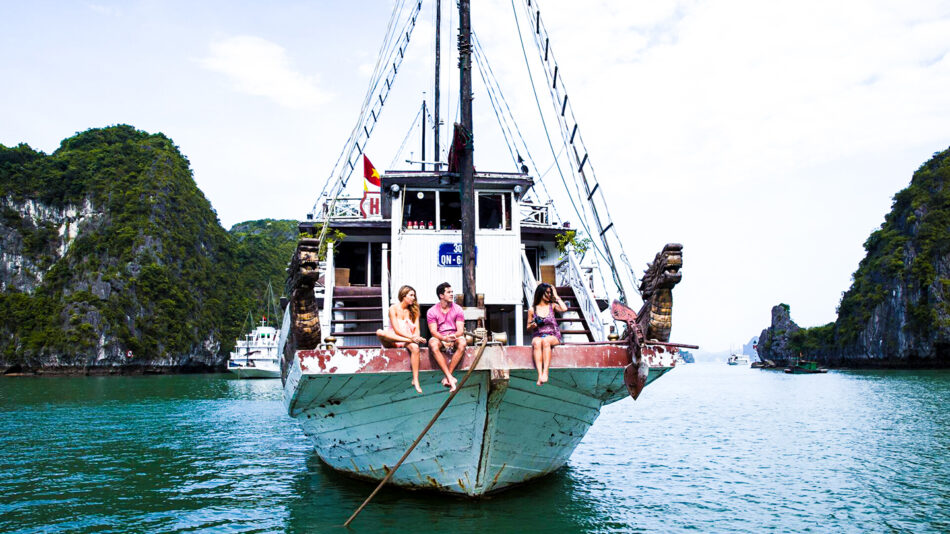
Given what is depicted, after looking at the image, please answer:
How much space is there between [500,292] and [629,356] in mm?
4006

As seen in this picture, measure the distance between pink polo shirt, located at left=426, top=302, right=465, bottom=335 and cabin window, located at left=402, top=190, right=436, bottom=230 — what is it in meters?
4.59

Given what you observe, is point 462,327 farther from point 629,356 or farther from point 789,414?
point 789,414

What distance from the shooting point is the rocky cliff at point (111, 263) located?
6488cm

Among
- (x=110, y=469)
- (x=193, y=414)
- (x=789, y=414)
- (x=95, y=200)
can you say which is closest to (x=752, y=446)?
(x=789, y=414)

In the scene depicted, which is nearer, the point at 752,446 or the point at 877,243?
the point at 752,446

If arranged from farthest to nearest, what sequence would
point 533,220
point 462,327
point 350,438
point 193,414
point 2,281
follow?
point 2,281 → point 193,414 → point 533,220 → point 350,438 → point 462,327

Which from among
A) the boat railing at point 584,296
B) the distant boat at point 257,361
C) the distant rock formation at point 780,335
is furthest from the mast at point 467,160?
the distant rock formation at point 780,335

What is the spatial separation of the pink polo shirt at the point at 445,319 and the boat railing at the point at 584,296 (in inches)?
160

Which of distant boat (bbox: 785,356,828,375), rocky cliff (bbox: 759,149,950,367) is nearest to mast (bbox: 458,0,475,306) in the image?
distant boat (bbox: 785,356,828,375)

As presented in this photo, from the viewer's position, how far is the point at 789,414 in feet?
79.4

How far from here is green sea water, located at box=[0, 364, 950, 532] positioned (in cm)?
782

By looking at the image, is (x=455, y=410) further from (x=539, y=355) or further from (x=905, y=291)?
(x=905, y=291)

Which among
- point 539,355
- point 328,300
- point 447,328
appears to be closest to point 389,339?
point 447,328

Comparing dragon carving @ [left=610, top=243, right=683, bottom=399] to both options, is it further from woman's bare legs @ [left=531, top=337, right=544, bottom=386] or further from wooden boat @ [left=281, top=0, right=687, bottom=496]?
woman's bare legs @ [left=531, top=337, right=544, bottom=386]
